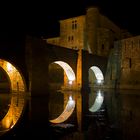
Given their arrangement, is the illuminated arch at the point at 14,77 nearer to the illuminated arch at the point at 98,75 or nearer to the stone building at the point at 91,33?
the illuminated arch at the point at 98,75

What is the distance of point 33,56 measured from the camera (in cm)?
2464

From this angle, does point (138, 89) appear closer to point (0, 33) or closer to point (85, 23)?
point (85, 23)

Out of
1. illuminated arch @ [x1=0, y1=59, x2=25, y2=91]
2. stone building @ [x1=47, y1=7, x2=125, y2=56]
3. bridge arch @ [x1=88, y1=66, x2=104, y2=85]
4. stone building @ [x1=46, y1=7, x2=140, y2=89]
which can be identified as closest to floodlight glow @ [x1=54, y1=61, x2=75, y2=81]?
bridge arch @ [x1=88, y1=66, x2=104, y2=85]

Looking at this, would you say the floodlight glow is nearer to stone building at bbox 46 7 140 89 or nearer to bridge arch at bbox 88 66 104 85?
bridge arch at bbox 88 66 104 85

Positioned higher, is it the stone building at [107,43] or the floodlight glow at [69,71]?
the stone building at [107,43]

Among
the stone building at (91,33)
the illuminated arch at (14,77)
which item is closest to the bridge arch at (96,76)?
the stone building at (91,33)

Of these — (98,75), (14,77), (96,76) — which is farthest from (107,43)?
(14,77)

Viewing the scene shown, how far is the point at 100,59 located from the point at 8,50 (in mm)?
21530

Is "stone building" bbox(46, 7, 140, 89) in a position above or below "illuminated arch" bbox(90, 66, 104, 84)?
above

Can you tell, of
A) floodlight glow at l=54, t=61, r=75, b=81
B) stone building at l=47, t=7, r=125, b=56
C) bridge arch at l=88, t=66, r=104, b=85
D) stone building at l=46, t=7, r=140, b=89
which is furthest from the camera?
stone building at l=47, t=7, r=125, b=56

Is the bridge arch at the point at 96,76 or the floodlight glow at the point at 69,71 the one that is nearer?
the floodlight glow at the point at 69,71

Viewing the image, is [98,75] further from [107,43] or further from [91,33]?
[91,33]

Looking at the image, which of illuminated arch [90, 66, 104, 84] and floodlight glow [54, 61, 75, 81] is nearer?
floodlight glow [54, 61, 75, 81]

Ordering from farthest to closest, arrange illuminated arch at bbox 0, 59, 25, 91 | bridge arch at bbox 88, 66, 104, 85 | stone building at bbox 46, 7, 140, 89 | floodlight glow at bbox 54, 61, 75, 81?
bridge arch at bbox 88, 66, 104, 85 → stone building at bbox 46, 7, 140, 89 → floodlight glow at bbox 54, 61, 75, 81 → illuminated arch at bbox 0, 59, 25, 91
